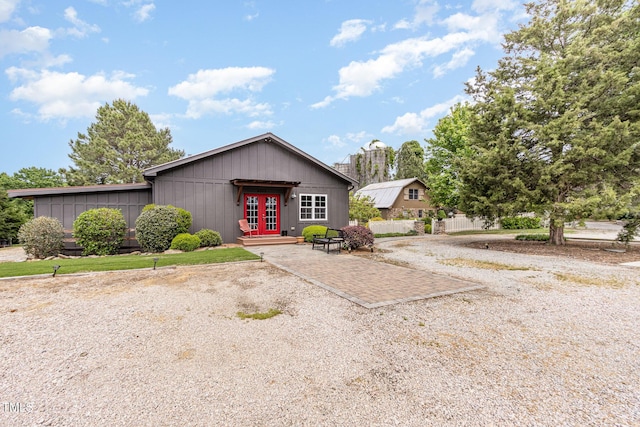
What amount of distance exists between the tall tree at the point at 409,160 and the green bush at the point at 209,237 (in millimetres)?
30323

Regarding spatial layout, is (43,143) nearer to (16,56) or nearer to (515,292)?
(16,56)

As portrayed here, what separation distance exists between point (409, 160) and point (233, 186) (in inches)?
1165

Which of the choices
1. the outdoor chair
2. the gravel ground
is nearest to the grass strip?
the gravel ground

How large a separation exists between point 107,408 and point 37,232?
34.4 feet

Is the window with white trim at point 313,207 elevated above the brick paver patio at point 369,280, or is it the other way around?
the window with white trim at point 313,207

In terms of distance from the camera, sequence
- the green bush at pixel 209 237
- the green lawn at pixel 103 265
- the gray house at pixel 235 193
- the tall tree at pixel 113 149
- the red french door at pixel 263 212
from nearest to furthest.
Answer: the green lawn at pixel 103 265, the gray house at pixel 235 193, the green bush at pixel 209 237, the red french door at pixel 263 212, the tall tree at pixel 113 149

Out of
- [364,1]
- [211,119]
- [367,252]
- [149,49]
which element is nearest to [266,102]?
[211,119]

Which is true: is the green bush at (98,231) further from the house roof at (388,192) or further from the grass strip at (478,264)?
the house roof at (388,192)

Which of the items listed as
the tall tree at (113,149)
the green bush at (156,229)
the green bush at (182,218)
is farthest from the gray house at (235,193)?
the tall tree at (113,149)

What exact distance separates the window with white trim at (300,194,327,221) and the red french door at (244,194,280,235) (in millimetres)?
1281

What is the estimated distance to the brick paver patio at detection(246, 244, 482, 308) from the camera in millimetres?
4988

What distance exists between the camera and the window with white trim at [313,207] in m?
14.3

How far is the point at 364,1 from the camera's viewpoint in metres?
13.3

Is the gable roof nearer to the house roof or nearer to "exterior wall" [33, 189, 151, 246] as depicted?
"exterior wall" [33, 189, 151, 246]
